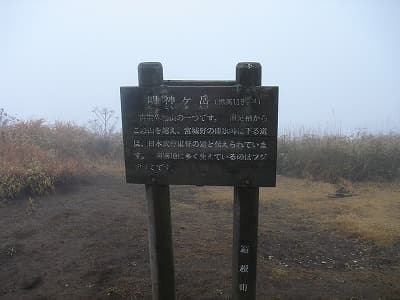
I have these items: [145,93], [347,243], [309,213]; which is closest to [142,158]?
[145,93]

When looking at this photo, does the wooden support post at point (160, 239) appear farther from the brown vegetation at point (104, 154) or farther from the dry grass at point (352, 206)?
the brown vegetation at point (104, 154)

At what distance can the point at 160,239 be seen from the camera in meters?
3.84

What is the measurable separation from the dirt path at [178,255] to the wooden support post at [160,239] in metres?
0.72

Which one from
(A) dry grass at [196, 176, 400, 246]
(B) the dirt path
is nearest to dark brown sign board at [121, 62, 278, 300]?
(B) the dirt path

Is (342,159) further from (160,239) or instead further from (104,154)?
(160,239)

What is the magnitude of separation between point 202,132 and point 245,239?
0.93 meters

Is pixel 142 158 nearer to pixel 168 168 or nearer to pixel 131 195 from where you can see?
pixel 168 168

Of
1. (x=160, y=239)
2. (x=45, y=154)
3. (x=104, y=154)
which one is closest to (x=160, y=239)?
(x=160, y=239)

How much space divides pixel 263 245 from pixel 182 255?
1.13 meters

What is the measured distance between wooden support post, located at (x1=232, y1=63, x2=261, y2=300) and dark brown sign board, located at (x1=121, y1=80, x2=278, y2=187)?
14cm

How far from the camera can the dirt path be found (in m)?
4.77

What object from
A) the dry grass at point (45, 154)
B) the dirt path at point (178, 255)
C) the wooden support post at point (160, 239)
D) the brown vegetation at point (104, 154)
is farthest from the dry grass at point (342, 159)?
the wooden support post at point (160, 239)

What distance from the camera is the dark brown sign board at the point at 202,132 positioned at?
3.38 metres

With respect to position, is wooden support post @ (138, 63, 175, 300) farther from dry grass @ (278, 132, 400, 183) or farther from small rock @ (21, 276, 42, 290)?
dry grass @ (278, 132, 400, 183)
